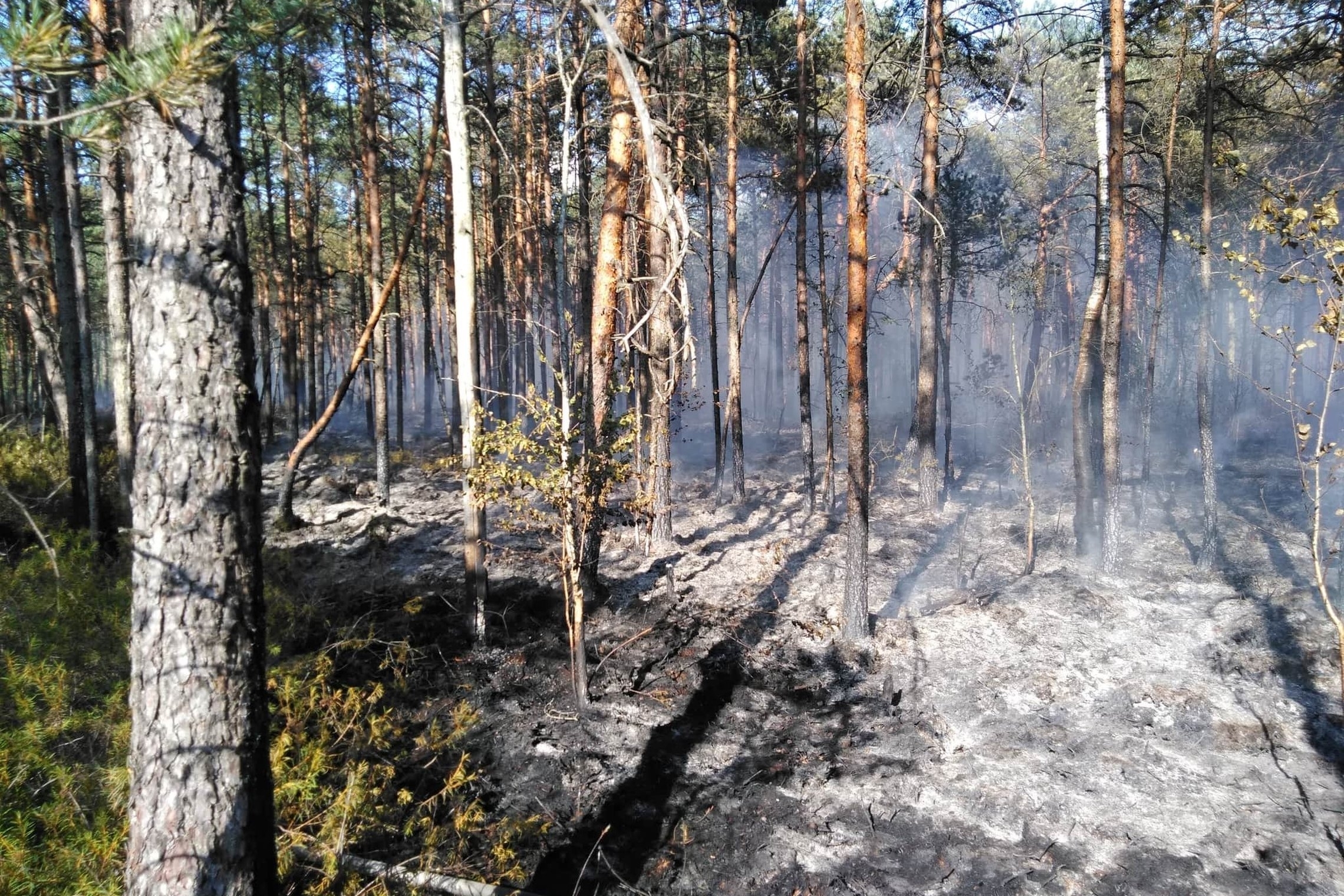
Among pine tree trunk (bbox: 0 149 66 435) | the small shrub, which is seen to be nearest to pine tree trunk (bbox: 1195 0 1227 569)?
the small shrub

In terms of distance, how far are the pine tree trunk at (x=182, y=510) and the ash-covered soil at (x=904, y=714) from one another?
10.9 ft

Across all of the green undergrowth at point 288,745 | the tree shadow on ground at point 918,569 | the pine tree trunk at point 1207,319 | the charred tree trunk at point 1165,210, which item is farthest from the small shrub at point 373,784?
the charred tree trunk at point 1165,210

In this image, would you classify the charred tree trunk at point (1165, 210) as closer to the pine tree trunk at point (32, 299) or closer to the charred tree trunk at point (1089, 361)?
the charred tree trunk at point (1089, 361)

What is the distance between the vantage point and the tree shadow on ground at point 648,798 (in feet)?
19.1

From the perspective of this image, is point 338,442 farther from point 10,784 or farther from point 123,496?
point 10,784

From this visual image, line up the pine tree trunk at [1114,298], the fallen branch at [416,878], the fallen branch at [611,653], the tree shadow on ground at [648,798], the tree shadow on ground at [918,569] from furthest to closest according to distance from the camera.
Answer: the pine tree trunk at [1114,298]
the tree shadow on ground at [918,569]
the fallen branch at [611,653]
the tree shadow on ground at [648,798]
the fallen branch at [416,878]

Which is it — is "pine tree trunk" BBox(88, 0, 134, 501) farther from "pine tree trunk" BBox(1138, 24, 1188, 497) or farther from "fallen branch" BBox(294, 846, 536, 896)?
"pine tree trunk" BBox(1138, 24, 1188, 497)

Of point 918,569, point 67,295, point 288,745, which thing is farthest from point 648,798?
point 67,295

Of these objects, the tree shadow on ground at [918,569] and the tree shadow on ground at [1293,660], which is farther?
the tree shadow on ground at [918,569]

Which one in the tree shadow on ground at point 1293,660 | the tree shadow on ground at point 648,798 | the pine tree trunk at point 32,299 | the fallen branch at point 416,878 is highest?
the pine tree trunk at point 32,299

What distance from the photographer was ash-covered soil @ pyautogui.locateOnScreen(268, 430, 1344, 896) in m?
6.00

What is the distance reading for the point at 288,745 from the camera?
5.38m

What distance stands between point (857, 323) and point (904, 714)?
4.87 meters

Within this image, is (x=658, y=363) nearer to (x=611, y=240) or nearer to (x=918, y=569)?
(x=611, y=240)
